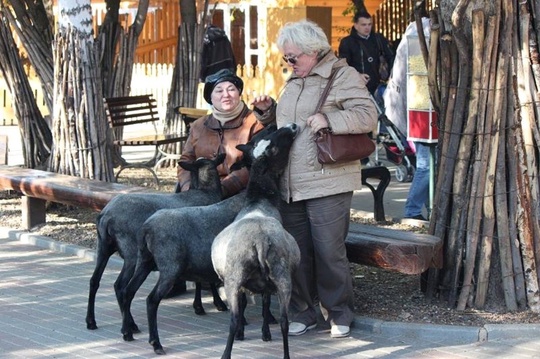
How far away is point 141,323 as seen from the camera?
768 centimetres

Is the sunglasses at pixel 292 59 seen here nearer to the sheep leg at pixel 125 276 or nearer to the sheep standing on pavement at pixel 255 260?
the sheep standing on pavement at pixel 255 260

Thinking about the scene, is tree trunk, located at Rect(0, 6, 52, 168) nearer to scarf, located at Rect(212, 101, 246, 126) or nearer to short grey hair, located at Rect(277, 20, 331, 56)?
scarf, located at Rect(212, 101, 246, 126)

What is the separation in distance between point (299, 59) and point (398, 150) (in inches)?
280

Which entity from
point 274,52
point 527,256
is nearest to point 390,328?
point 527,256

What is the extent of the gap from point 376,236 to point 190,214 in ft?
4.71

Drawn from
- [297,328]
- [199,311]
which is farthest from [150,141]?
[297,328]

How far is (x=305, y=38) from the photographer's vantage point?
6988mm

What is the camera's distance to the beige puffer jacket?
6992 millimetres

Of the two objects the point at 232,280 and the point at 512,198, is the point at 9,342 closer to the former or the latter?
the point at 232,280

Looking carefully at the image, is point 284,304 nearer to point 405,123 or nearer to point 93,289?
point 93,289

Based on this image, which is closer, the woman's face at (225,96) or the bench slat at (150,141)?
the woman's face at (225,96)

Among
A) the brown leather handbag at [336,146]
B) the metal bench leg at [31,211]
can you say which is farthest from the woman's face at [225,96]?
the metal bench leg at [31,211]

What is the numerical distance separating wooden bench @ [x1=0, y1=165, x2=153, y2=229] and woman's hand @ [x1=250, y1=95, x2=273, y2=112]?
2.12 m

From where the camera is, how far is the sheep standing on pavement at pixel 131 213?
738cm
